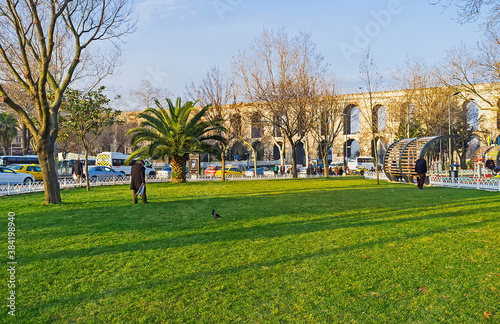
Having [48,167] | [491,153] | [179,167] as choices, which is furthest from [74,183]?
[491,153]

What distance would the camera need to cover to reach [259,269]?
4816mm

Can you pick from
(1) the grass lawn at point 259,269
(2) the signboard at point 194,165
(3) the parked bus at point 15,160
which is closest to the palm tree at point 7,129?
(3) the parked bus at point 15,160

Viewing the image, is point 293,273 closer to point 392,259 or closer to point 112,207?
point 392,259

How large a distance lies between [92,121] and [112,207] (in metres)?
8.80

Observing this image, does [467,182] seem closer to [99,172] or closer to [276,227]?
[276,227]

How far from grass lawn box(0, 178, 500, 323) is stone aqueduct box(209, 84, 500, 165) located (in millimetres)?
16767

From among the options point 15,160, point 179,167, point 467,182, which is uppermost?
point 15,160

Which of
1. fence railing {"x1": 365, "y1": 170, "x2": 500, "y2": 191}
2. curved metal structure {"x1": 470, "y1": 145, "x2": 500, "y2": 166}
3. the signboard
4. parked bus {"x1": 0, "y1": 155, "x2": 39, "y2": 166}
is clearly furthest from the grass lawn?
parked bus {"x1": 0, "y1": 155, "x2": 39, "y2": 166}

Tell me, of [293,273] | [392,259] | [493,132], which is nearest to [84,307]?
[293,273]

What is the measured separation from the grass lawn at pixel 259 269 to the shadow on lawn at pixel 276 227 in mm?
34

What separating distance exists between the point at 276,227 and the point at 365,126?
4200 centimetres

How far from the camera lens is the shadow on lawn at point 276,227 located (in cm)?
597

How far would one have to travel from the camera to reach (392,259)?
5.18 m

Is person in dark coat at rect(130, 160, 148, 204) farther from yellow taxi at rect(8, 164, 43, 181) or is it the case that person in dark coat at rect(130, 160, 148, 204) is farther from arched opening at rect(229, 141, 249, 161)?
arched opening at rect(229, 141, 249, 161)
